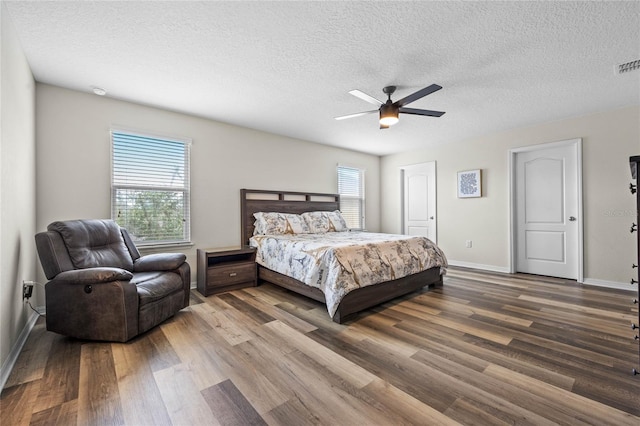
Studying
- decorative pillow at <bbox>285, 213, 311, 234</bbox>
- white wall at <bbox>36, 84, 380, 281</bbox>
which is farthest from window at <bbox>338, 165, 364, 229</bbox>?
decorative pillow at <bbox>285, 213, 311, 234</bbox>

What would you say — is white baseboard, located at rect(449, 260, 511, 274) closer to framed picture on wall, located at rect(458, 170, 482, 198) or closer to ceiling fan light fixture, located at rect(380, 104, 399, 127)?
framed picture on wall, located at rect(458, 170, 482, 198)

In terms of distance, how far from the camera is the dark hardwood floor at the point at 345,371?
4.55 feet

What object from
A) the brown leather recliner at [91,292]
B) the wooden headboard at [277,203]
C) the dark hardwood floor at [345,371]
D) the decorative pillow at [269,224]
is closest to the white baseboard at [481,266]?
the dark hardwood floor at [345,371]

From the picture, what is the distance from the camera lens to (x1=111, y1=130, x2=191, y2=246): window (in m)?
3.24

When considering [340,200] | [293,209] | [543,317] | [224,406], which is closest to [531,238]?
[543,317]

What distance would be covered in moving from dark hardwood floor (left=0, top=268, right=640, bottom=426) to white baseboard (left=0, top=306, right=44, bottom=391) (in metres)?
0.04

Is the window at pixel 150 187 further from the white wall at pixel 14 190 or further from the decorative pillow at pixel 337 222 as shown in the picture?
the decorative pillow at pixel 337 222

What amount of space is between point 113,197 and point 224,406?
9.29 ft

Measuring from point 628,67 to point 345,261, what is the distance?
123 inches

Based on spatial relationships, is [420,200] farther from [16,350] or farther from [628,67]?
[16,350]

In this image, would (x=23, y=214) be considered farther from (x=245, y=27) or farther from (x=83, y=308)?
(x=245, y=27)

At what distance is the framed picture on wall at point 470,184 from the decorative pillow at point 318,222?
2502 mm

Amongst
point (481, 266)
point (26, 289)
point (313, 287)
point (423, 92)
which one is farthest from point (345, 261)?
point (481, 266)

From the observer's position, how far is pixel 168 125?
3.58 m
